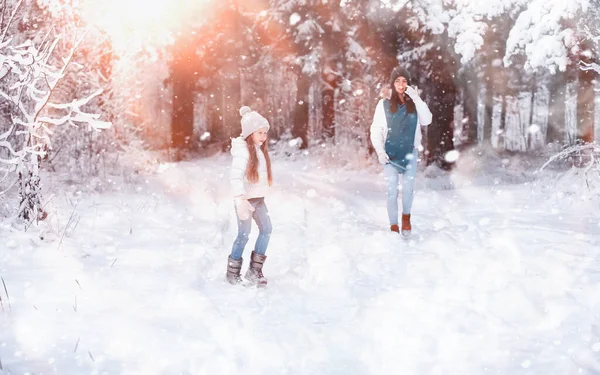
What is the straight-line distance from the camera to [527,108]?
30219 millimetres

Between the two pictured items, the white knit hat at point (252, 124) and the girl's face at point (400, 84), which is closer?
the white knit hat at point (252, 124)

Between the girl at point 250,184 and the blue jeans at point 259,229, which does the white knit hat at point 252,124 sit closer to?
the girl at point 250,184

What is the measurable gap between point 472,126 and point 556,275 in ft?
59.9

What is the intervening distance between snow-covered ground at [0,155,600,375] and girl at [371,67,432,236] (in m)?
0.65

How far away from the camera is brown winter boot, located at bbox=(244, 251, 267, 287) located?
19.4 ft

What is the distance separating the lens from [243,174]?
18.8 feet

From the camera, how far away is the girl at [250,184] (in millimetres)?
5703

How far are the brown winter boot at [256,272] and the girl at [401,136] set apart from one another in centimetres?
281

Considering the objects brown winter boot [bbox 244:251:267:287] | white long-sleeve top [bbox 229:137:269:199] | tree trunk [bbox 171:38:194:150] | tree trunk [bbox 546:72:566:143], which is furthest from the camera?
tree trunk [bbox 171:38:194:150]

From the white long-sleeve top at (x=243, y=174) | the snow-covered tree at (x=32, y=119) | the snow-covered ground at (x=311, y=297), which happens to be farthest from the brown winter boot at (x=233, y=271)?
the snow-covered tree at (x=32, y=119)

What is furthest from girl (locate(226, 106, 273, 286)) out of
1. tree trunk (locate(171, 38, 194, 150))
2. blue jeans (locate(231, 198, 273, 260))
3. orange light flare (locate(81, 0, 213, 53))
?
tree trunk (locate(171, 38, 194, 150))

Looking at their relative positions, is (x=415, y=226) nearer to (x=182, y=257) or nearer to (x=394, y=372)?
(x=182, y=257)

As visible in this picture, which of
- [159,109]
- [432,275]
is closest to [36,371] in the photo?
[432,275]

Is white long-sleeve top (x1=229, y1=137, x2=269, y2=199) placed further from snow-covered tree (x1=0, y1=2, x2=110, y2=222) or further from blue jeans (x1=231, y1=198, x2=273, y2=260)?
snow-covered tree (x1=0, y1=2, x2=110, y2=222)
